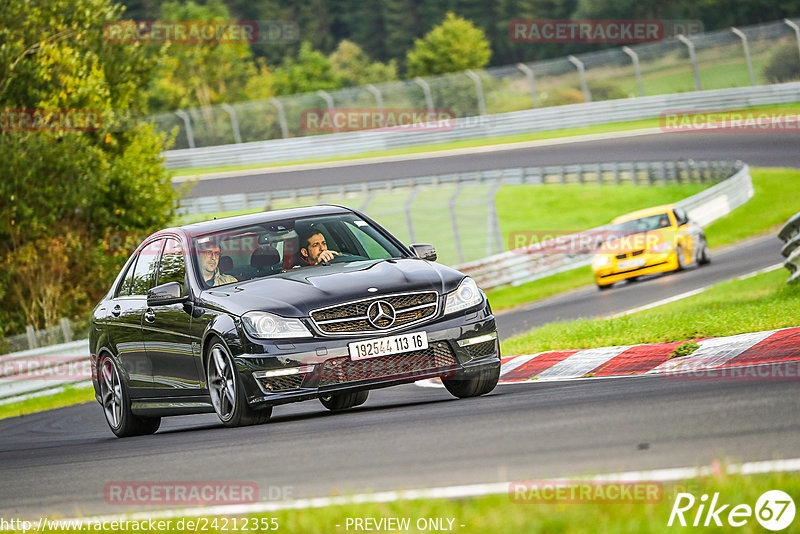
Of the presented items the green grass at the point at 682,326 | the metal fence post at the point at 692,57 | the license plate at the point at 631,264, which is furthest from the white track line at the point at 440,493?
the metal fence post at the point at 692,57

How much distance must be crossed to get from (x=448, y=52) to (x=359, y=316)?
7699 centimetres

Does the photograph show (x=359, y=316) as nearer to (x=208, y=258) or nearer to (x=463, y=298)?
(x=463, y=298)

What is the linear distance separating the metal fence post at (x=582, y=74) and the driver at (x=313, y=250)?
116ft

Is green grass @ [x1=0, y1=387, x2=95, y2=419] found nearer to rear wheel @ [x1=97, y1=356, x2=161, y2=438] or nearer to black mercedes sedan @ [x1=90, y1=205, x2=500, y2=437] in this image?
rear wheel @ [x1=97, y1=356, x2=161, y2=438]

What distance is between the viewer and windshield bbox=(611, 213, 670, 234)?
23.3m

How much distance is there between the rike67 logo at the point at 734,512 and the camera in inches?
155

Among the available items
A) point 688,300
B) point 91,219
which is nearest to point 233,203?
point 91,219

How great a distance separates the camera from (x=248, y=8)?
115875 mm

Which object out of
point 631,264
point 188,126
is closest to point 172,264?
point 631,264

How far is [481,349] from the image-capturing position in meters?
8.78

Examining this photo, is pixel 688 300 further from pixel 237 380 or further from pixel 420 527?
pixel 420 527

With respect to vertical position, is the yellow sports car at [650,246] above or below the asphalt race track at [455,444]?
below

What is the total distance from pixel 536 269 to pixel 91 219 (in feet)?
33.5

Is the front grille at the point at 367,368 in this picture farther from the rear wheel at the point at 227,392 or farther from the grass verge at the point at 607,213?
the grass verge at the point at 607,213
